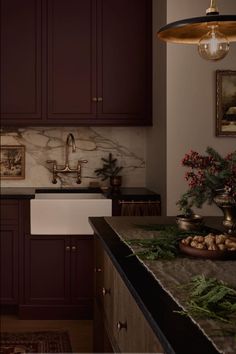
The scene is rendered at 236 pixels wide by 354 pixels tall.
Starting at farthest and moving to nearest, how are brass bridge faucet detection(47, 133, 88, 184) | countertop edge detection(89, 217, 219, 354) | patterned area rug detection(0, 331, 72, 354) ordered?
brass bridge faucet detection(47, 133, 88, 184) → patterned area rug detection(0, 331, 72, 354) → countertop edge detection(89, 217, 219, 354)

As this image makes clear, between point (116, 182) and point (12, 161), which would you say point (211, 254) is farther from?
point (12, 161)

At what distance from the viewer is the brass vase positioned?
2328mm

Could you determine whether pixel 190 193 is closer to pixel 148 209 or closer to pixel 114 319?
pixel 114 319

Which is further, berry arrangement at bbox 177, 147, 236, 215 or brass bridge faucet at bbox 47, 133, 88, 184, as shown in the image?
brass bridge faucet at bbox 47, 133, 88, 184

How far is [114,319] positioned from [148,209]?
2304 millimetres

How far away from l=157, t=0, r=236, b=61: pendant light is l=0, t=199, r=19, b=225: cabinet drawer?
243 centimetres

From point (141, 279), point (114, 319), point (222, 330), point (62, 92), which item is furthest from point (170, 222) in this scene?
point (62, 92)

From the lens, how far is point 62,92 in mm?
4977

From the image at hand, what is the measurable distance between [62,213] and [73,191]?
1.70 ft

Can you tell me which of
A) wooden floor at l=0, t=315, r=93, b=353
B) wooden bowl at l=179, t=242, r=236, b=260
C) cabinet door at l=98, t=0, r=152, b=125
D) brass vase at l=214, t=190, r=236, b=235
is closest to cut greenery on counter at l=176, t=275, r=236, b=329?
wooden bowl at l=179, t=242, r=236, b=260

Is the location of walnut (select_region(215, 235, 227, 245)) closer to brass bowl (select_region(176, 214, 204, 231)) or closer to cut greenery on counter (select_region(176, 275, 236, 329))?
brass bowl (select_region(176, 214, 204, 231))

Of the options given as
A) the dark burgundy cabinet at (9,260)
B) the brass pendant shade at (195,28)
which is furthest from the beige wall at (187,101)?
the brass pendant shade at (195,28)

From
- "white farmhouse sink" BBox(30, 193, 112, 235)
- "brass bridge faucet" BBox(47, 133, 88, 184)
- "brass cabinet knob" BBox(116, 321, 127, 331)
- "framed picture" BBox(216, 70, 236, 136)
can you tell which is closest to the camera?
"brass cabinet knob" BBox(116, 321, 127, 331)

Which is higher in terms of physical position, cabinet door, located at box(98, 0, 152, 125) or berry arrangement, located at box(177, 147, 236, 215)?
cabinet door, located at box(98, 0, 152, 125)
